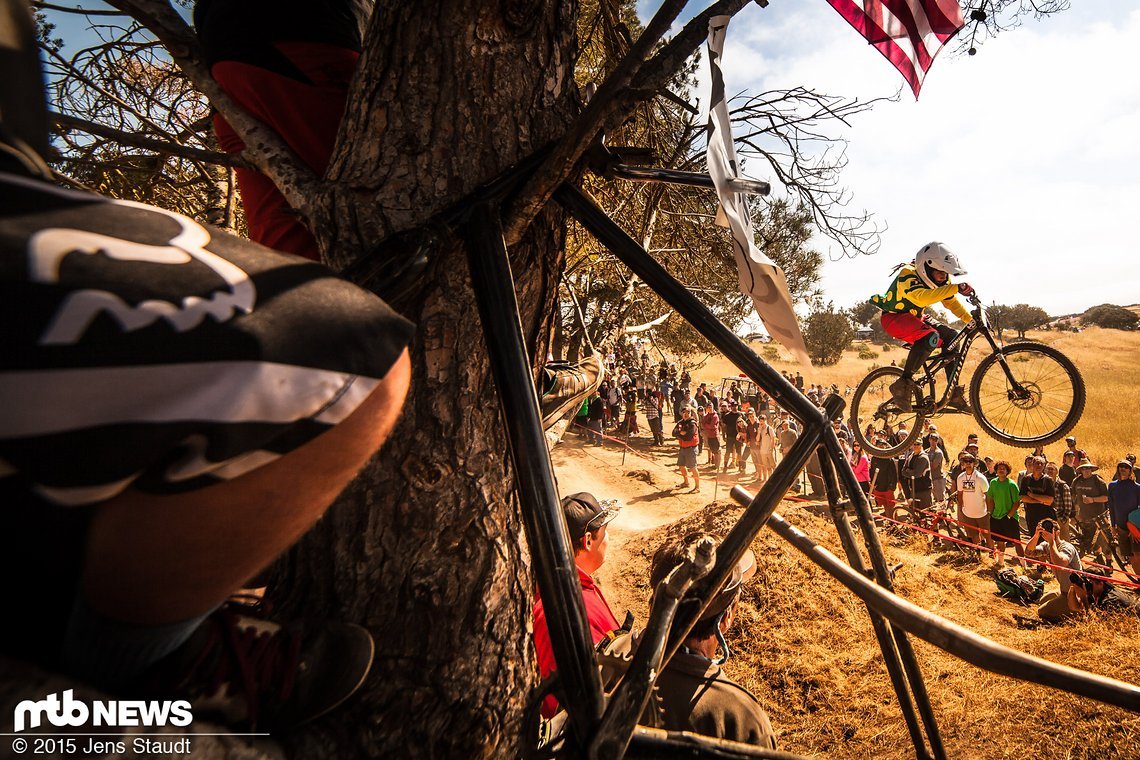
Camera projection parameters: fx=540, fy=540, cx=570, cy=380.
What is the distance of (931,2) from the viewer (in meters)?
2.78

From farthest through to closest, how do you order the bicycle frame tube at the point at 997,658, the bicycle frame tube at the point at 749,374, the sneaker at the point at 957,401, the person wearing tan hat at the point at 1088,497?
the person wearing tan hat at the point at 1088,497 < the sneaker at the point at 957,401 < the bicycle frame tube at the point at 749,374 < the bicycle frame tube at the point at 997,658

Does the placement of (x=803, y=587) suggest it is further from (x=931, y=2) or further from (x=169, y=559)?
(x=169, y=559)

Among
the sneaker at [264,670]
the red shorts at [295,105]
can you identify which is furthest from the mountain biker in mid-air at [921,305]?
the sneaker at [264,670]

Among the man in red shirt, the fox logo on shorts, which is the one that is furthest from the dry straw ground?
the fox logo on shorts

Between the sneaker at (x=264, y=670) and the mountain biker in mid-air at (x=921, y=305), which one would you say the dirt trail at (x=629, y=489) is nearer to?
the mountain biker in mid-air at (x=921, y=305)

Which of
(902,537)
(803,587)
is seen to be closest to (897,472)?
(902,537)

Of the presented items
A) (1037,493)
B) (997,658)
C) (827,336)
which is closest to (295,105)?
(997,658)

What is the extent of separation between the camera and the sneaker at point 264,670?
0.92 metres

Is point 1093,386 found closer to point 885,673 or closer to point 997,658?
point 885,673

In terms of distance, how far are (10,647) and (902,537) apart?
→ 12.7m

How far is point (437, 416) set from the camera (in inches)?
51.8

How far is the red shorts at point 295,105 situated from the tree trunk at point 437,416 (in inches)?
10.4

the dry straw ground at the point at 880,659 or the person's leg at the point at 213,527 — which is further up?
the person's leg at the point at 213,527

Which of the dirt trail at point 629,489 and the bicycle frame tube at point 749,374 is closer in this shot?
the bicycle frame tube at point 749,374
